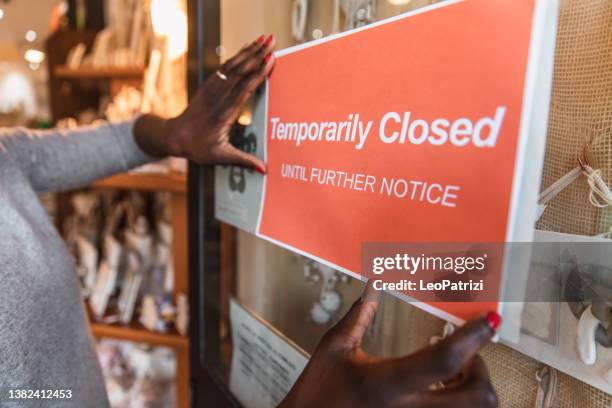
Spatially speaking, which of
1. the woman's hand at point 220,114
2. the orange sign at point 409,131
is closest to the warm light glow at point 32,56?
the woman's hand at point 220,114

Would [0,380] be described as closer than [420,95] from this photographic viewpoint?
A: No

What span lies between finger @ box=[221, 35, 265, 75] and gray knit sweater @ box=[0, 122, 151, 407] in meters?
0.36

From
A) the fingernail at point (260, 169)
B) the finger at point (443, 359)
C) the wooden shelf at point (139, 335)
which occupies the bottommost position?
the wooden shelf at point (139, 335)

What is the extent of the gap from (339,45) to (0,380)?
59 centimetres

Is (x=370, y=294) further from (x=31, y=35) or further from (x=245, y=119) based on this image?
(x=31, y=35)

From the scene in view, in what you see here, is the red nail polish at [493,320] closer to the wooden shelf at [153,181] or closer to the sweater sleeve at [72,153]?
the sweater sleeve at [72,153]

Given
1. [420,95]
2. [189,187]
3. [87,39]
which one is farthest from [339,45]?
[87,39]

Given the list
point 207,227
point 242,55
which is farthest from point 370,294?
point 207,227

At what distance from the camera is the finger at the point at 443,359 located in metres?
0.26

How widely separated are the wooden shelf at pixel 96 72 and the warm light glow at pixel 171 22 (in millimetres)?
230

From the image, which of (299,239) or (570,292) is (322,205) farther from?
(570,292)

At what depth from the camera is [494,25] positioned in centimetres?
28

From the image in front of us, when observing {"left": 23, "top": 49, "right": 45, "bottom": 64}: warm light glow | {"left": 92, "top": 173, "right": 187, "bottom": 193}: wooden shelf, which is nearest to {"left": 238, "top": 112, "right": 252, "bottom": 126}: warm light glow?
{"left": 92, "top": 173, "right": 187, "bottom": 193}: wooden shelf

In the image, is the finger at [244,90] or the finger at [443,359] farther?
the finger at [244,90]
